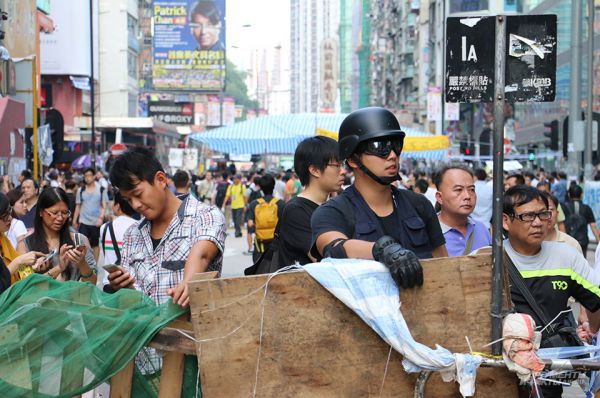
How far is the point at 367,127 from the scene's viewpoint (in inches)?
172

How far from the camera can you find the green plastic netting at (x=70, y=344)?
4059 mm

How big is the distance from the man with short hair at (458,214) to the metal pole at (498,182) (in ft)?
7.61

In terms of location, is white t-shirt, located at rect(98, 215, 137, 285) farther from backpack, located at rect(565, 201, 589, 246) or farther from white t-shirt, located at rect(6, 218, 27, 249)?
backpack, located at rect(565, 201, 589, 246)

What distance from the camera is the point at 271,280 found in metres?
3.76

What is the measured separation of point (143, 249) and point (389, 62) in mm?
108587

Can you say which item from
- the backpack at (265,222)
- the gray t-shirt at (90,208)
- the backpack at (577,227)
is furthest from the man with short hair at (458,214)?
the gray t-shirt at (90,208)

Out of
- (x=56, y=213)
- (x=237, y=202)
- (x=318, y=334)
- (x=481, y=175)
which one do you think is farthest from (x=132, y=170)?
(x=237, y=202)

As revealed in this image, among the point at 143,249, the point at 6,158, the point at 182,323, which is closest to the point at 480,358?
the point at 182,323

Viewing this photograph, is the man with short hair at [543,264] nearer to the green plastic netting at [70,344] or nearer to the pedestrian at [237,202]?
the green plastic netting at [70,344]

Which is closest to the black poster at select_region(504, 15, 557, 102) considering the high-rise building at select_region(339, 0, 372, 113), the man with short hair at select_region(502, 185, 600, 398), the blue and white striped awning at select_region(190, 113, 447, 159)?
the man with short hair at select_region(502, 185, 600, 398)

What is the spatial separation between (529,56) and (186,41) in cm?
7939

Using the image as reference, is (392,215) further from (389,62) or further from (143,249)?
(389,62)

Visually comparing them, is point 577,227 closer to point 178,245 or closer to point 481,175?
point 481,175

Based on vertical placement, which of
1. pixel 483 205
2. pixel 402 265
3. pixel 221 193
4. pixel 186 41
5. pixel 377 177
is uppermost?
pixel 186 41
